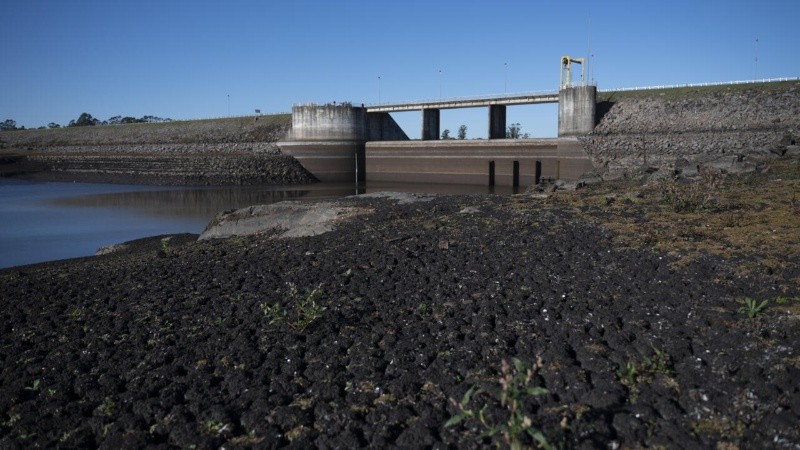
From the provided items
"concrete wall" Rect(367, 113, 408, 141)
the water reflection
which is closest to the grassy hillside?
"concrete wall" Rect(367, 113, 408, 141)

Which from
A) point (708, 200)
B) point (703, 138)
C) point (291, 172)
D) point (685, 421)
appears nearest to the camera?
point (685, 421)

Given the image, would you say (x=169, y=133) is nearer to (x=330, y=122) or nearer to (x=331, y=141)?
(x=330, y=122)

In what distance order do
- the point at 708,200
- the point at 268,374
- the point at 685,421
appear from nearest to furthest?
the point at 685,421
the point at 268,374
the point at 708,200

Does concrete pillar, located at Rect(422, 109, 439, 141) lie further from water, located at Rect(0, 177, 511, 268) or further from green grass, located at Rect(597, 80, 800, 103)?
green grass, located at Rect(597, 80, 800, 103)

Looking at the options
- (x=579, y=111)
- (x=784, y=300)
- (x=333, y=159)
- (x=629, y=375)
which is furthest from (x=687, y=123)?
(x=629, y=375)

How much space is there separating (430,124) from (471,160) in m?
7.28

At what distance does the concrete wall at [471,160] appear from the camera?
37312 millimetres

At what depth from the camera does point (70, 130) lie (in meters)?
76.4

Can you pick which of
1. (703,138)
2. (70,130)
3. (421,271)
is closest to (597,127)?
(703,138)

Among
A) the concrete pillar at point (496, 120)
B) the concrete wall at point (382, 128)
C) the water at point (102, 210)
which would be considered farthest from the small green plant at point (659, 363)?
the concrete wall at point (382, 128)

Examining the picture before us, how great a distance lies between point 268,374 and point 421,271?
10.6 ft

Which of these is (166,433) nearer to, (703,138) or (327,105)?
(703,138)

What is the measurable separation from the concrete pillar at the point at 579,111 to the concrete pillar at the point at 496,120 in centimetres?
576

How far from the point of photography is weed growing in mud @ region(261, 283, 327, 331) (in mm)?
5809
